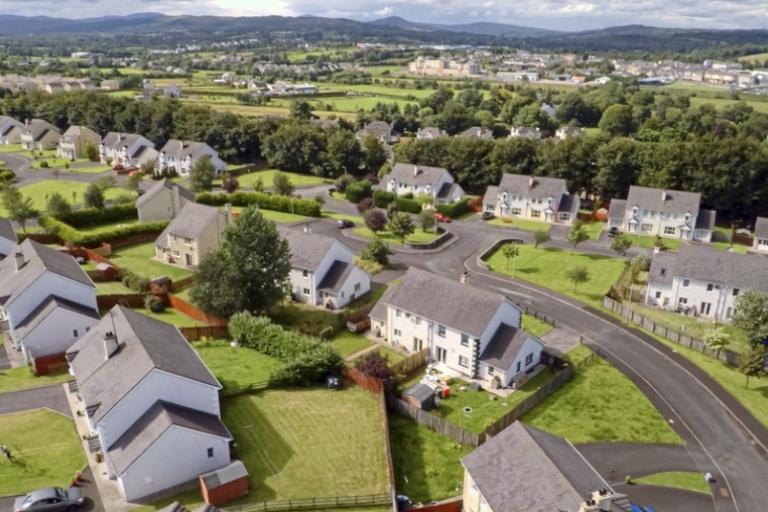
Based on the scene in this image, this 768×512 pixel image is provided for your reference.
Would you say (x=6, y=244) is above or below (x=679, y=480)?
above

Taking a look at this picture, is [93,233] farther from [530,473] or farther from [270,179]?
[530,473]

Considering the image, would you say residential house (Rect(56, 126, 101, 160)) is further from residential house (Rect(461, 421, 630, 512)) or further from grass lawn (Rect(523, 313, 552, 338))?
residential house (Rect(461, 421, 630, 512))

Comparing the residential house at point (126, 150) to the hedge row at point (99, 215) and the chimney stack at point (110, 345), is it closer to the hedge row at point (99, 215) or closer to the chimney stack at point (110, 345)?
the hedge row at point (99, 215)

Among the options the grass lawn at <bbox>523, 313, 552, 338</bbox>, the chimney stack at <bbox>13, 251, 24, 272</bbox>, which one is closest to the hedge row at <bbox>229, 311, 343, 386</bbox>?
the grass lawn at <bbox>523, 313, 552, 338</bbox>

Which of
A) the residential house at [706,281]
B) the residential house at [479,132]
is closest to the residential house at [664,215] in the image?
the residential house at [706,281]

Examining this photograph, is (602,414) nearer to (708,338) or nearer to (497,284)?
(708,338)

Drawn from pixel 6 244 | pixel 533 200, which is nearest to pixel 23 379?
pixel 6 244

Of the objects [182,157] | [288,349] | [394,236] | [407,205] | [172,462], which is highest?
[182,157]
